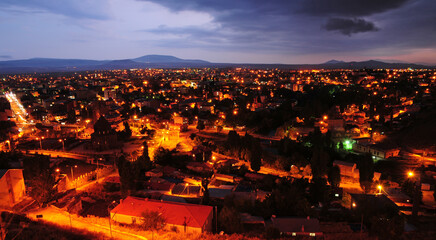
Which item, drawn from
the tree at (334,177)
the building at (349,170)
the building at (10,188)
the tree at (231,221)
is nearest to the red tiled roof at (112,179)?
the building at (10,188)

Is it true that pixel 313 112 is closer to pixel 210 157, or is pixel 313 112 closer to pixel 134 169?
pixel 210 157

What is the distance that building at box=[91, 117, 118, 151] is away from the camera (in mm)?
21016

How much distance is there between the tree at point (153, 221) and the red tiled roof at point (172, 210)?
0.23 metres

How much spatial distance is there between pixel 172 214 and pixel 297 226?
169 inches

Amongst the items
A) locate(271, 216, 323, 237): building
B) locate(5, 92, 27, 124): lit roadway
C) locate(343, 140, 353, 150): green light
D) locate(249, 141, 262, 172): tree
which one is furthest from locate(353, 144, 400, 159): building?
locate(5, 92, 27, 124): lit roadway

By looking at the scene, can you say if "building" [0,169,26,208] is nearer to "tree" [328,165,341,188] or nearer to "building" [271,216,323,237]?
"building" [271,216,323,237]

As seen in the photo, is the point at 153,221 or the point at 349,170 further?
the point at 349,170

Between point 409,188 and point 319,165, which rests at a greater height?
point 319,165

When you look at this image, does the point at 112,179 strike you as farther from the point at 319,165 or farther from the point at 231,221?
the point at 319,165

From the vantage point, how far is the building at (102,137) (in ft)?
68.9

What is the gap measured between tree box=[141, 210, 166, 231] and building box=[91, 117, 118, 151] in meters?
13.1

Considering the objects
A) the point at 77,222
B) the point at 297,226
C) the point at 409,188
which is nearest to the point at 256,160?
the point at 297,226

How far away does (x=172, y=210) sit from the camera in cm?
1000

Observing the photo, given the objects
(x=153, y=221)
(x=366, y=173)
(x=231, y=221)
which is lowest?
(x=366, y=173)
